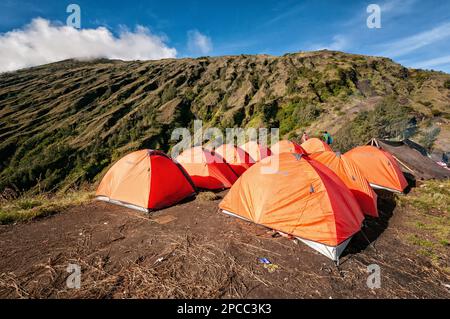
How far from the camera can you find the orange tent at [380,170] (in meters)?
9.46

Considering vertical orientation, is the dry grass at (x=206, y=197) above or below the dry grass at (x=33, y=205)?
below

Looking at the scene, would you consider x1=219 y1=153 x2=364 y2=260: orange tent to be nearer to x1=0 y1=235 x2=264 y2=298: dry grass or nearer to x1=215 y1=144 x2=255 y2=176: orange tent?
x1=0 y1=235 x2=264 y2=298: dry grass

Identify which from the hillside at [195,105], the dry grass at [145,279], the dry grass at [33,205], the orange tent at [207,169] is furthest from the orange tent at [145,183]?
the hillside at [195,105]

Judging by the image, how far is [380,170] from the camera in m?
9.71

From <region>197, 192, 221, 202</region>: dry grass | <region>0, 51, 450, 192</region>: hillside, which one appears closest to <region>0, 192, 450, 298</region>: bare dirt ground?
<region>197, 192, 221, 202</region>: dry grass

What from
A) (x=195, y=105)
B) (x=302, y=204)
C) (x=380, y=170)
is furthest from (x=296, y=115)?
(x=195, y=105)

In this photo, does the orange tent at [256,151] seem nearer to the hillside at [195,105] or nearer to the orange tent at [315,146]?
the orange tent at [315,146]

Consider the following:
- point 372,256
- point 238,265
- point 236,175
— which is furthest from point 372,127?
point 238,265

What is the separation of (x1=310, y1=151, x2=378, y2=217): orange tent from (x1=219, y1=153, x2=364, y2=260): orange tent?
149 centimetres

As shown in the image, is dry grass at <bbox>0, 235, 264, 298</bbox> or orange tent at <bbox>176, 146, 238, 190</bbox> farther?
orange tent at <bbox>176, 146, 238, 190</bbox>

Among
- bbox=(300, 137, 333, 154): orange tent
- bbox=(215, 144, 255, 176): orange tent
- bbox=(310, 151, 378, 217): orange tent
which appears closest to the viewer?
bbox=(310, 151, 378, 217): orange tent

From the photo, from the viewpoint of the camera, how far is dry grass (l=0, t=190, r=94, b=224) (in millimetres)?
6062

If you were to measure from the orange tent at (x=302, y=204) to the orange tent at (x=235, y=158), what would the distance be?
4.50 metres
